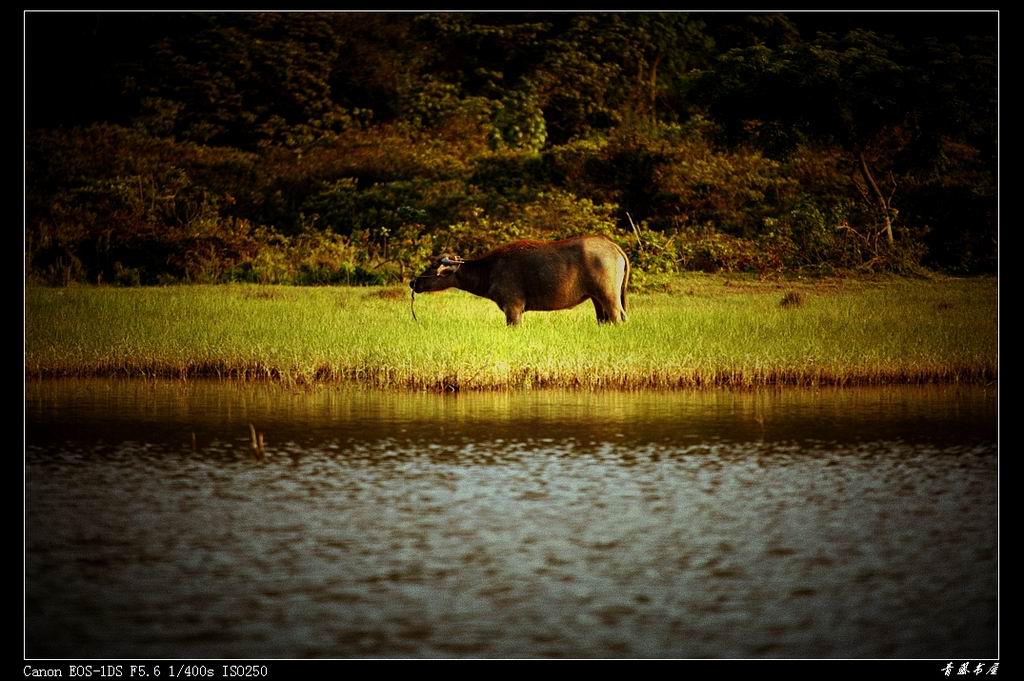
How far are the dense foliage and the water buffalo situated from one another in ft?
14.3

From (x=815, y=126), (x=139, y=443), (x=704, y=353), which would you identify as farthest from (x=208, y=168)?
(x=139, y=443)

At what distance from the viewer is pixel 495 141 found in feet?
82.7

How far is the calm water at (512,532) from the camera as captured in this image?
508 centimetres

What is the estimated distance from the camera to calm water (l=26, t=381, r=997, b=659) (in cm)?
508

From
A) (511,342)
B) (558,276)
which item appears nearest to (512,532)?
(511,342)

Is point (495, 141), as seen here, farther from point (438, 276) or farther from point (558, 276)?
point (558, 276)

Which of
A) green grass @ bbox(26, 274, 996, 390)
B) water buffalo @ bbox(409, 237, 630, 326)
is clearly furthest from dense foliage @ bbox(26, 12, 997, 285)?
water buffalo @ bbox(409, 237, 630, 326)

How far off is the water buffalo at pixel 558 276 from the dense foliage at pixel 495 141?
14.3 ft

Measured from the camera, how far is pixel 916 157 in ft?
71.7

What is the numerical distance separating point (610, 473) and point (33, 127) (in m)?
20.0

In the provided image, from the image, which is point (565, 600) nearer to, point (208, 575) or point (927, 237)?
point (208, 575)

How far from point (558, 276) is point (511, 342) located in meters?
1.82

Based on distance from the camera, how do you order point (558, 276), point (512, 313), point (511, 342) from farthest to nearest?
point (512, 313) → point (558, 276) → point (511, 342)

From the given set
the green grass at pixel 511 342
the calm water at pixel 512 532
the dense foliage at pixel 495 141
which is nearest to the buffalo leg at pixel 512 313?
the green grass at pixel 511 342
